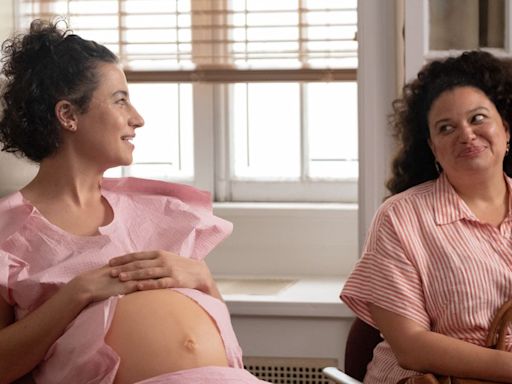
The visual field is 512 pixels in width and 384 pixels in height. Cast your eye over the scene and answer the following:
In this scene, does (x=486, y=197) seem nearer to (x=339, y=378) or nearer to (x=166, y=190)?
(x=339, y=378)

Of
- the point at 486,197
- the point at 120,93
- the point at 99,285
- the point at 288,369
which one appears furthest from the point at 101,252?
the point at 288,369

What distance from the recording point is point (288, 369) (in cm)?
331

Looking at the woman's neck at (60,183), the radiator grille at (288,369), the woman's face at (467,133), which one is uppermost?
the woman's face at (467,133)

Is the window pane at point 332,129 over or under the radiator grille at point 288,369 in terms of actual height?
over

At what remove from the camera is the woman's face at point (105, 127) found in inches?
95.7

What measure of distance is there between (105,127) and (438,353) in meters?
0.89

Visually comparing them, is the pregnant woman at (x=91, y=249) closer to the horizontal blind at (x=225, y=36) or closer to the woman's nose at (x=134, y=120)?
the woman's nose at (x=134, y=120)

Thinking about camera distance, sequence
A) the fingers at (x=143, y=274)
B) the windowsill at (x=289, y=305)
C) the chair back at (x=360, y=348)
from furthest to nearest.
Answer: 1. the windowsill at (x=289, y=305)
2. the chair back at (x=360, y=348)
3. the fingers at (x=143, y=274)

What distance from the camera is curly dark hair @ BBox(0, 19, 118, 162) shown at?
2.42m

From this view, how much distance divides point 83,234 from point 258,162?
1.53m

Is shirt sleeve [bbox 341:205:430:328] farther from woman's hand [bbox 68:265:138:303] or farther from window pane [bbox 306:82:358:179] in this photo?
window pane [bbox 306:82:358:179]

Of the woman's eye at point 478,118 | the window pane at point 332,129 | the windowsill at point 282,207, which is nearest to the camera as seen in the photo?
the woman's eye at point 478,118

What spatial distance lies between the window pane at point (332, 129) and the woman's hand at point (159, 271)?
1.42 metres

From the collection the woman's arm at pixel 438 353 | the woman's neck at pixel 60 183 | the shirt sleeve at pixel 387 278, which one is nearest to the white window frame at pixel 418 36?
the shirt sleeve at pixel 387 278
